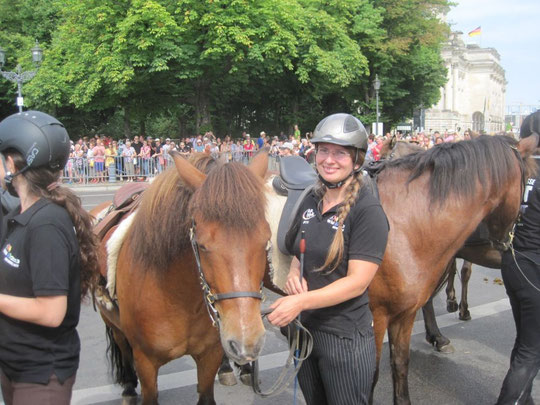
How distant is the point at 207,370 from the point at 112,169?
708 inches

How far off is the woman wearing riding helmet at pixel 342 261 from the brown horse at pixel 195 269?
0.29 meters

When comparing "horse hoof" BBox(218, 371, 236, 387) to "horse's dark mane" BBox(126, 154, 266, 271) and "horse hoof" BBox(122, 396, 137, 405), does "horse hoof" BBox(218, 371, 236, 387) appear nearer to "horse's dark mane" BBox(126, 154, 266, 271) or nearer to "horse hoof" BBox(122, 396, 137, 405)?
"horse hoof" BBox(122, 396, 137, 405)

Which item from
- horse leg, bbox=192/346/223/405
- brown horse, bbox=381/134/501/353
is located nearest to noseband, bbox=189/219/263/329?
horse leg, bbox=192/346/223/405

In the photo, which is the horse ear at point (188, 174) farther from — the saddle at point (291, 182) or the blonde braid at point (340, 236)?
the saddle at point (291, 182)

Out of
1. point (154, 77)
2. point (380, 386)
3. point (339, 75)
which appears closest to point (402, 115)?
point (339, 75)

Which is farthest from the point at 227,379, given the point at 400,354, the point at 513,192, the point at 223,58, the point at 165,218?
the point at 223,58

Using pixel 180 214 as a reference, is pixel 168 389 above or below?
below

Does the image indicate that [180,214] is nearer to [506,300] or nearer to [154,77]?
[506,300]

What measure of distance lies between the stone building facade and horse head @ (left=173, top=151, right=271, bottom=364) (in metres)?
77.6

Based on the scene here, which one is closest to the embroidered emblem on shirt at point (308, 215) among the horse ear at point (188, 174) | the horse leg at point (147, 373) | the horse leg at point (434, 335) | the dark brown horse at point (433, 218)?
the horse ear at point (188, 174)

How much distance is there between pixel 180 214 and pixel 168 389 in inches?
90.5

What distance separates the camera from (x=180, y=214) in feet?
8.47

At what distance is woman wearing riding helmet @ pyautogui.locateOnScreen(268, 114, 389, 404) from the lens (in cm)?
227

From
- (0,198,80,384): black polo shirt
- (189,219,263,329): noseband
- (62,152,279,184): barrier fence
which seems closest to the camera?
(0,198,80,384): black polo shirt
